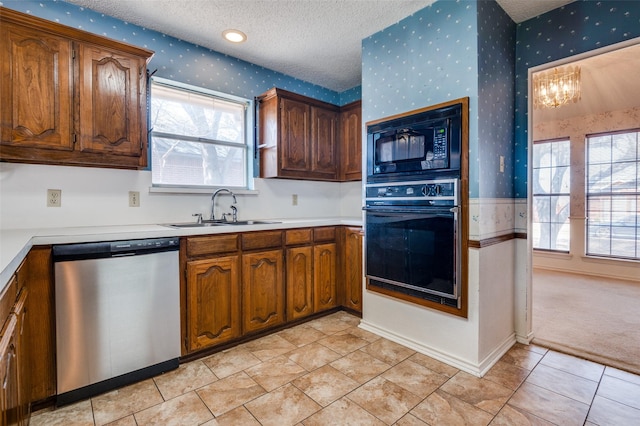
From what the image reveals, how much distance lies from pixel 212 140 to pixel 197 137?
0.45 ft

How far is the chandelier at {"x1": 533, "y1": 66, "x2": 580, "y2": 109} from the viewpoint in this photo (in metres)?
3.18

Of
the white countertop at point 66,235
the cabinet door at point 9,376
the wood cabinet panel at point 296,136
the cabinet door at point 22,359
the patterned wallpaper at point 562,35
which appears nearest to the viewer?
the cabinet door at point 9,376

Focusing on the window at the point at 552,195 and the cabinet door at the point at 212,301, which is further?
the window at the point at 552,195

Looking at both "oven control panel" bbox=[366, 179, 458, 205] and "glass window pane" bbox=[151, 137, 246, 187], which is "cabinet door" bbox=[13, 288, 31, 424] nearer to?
"glass window pane" bbox=[151, 137, 246, 187]

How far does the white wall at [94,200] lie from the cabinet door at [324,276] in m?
0.73

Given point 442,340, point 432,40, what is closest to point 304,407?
point 442,340

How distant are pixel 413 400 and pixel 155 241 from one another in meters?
1.76

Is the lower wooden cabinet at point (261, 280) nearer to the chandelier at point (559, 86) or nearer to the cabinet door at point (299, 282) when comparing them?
the cabinet door at point (299, 282)

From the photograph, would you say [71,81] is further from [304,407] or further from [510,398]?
[510,398]

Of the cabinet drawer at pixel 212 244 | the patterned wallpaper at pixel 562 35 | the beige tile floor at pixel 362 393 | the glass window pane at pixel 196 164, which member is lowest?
the beige tile floor at pixel 362 393

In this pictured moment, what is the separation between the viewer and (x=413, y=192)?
2318 millimetres

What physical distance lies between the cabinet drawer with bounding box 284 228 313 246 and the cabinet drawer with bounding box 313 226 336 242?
2.3 inches

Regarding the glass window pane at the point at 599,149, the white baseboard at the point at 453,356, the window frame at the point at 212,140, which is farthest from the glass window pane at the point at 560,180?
the window frame at the point at 212,140

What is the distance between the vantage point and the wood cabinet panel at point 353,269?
2939 mm
